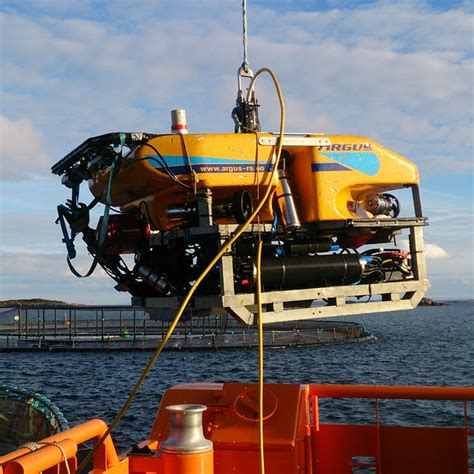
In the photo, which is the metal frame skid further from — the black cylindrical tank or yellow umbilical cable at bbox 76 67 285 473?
yellow umbilical cable at bbox 76 67 285 473

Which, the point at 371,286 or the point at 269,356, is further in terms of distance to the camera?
the point at 269,356

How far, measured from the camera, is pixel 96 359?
52594 mm

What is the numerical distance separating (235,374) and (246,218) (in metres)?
36.3

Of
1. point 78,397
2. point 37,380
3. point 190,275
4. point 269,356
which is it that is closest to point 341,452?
point 190,275

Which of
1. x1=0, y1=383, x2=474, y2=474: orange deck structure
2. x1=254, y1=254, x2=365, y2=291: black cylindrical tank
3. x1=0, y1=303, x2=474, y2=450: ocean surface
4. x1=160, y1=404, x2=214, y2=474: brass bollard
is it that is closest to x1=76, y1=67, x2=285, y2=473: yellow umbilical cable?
x1=160, y1=404, x2=214, y2=474: brass bollard

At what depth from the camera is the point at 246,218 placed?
6.49 m

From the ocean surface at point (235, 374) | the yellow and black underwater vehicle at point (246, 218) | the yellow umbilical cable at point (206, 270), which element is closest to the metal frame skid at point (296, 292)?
the yellow and black underwater vehicle at point (246, 218)

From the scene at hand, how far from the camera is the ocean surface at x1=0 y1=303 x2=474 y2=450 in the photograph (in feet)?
83.3

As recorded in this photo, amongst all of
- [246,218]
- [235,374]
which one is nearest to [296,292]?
[246,218]

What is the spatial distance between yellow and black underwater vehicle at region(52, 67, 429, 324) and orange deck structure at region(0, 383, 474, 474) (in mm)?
853

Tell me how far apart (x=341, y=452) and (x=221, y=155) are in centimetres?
332

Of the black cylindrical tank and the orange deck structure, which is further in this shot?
→ the black cylindrical tank

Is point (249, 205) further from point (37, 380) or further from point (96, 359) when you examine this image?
point (96, 359)

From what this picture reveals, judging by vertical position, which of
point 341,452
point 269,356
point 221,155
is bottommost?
point 269,356
